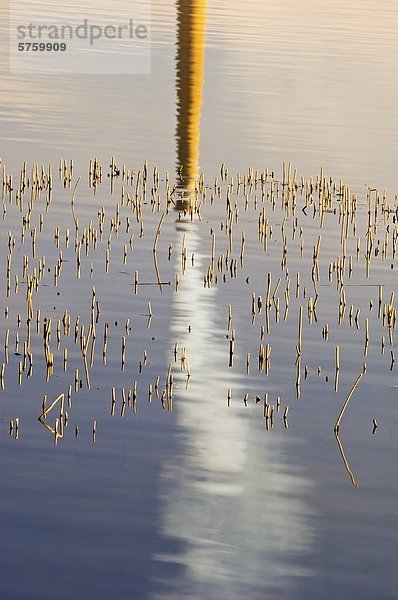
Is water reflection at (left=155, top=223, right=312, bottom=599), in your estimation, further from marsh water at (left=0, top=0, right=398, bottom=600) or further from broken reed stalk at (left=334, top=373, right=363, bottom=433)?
broken reed stalk at (left=334, top=373, right=363, bottom=433)

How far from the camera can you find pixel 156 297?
16625mm

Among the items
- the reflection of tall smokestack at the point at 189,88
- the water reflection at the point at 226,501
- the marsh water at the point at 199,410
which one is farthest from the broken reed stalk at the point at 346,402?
the reflection of tall smokestack at the point at 189,88

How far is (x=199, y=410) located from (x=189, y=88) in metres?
21.9

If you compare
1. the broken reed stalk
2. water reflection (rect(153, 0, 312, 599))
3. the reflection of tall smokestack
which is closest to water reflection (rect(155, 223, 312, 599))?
water reflection (rect(153, 0, 312, 599))

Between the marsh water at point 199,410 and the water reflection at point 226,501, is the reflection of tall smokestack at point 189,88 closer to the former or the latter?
the marsh water at point 199,410

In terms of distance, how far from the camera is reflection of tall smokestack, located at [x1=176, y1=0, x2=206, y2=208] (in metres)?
25.5

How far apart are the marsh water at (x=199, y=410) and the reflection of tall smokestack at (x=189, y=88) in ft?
0.46

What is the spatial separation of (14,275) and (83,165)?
310 inches

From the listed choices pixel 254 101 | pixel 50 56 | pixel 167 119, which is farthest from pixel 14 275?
pixel 50 56

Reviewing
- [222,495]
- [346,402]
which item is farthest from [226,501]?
[346,402]

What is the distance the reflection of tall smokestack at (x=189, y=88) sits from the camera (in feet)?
83.8

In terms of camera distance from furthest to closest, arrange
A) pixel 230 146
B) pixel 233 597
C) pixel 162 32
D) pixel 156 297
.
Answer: pixel 162 32
pixel 230 146
pixel 156 297
pixel 233 597

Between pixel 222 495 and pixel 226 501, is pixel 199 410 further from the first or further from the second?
pixel 226 501

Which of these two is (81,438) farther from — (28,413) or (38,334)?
(38,334)
